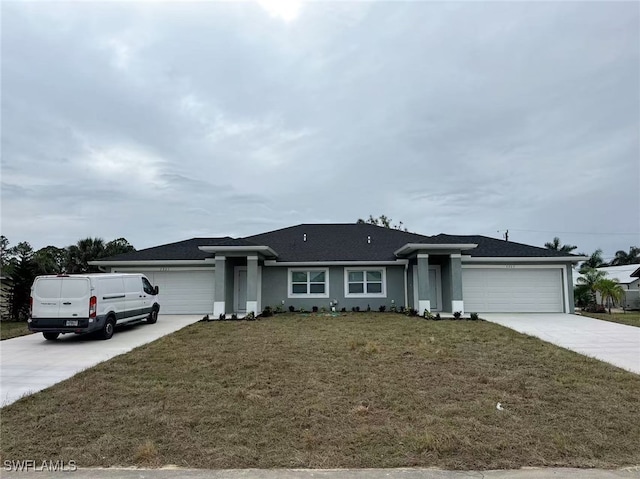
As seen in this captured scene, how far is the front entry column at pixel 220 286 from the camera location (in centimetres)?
1802

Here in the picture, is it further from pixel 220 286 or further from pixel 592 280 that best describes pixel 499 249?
pixel 220 286

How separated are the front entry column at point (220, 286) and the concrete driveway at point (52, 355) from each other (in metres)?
3.00

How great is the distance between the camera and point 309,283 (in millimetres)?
20500

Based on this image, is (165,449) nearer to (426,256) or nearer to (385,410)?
(385,410)

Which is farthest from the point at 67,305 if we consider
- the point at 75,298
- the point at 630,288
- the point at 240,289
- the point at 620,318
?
the point at 630,288

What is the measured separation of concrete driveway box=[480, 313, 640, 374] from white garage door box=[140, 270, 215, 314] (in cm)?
1297

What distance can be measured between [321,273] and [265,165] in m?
6.26

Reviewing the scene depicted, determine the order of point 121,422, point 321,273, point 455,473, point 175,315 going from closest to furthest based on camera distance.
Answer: point 455,473 → point 121,422 → point 175,315 → point 321,273

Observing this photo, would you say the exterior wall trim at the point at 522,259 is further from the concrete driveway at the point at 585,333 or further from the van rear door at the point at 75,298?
the van rear door at the point at 75,298

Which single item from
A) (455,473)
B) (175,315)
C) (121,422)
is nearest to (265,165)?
(175,315)

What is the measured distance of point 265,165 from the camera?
2062 centimetres

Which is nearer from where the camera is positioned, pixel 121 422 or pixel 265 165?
pixel 121 422

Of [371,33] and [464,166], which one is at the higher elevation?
[371,33]

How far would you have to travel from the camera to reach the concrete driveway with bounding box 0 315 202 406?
7469 millimetres
